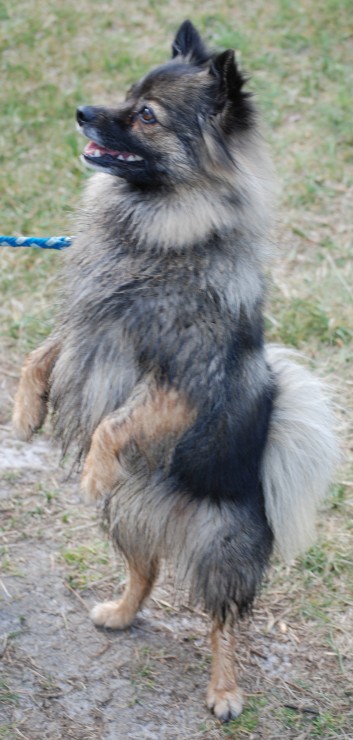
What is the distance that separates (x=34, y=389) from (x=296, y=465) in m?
0.95

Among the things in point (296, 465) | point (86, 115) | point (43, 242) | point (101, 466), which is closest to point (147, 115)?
point (86, 115)

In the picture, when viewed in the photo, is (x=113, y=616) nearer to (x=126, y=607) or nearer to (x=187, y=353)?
(x=126, y=607)

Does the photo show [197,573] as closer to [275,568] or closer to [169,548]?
[169,548]

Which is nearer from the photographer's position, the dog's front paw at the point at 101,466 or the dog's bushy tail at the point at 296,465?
the dog's front paw at the point at 101,466

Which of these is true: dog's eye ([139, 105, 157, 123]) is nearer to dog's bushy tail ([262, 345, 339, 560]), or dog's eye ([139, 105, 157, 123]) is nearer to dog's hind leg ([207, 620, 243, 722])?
dog's bushy tail ([262, 345, 339, 560])

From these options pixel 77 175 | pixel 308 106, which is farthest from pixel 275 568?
pixel 308 106

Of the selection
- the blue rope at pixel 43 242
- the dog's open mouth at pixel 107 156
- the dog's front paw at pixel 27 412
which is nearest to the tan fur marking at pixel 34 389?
the dog's front paw at pixel 27 412

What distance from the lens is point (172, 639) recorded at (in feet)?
11.2

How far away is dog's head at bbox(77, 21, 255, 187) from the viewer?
2758mm

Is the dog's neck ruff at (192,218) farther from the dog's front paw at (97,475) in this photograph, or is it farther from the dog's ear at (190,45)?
the dog's front paw at (97,475)

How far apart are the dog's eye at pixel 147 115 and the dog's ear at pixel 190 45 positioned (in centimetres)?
33

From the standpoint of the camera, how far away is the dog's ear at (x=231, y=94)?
106 inches

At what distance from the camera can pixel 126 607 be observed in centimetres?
336

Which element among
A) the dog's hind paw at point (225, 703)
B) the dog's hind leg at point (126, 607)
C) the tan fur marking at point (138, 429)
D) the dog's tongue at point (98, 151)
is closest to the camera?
the tan fur marking at point (138, 429)
